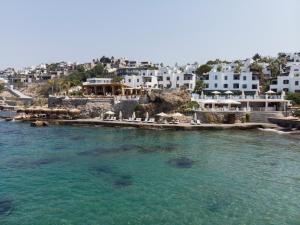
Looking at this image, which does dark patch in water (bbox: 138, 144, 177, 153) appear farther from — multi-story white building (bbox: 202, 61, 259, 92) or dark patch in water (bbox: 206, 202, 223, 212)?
multi-story white building (bbox: 202, 61, 259, 92)

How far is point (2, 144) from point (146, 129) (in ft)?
67.8

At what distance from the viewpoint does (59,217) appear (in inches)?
697

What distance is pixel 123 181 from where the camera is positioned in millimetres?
24047

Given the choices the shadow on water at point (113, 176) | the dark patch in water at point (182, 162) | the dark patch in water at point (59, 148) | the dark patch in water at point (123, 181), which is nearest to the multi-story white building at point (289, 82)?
the dark patch in water at point (182, 162)

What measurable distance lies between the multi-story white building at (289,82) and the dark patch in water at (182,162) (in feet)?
168

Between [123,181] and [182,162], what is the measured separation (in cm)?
763

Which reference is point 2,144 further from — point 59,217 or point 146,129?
point 59,217

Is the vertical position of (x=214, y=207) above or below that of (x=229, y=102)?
below

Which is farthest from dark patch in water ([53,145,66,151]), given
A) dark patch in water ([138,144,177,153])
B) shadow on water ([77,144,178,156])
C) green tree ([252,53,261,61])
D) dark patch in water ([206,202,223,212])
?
green tree ([252,53,261,61])

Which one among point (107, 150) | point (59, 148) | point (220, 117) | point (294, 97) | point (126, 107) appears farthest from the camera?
point (294, 97)

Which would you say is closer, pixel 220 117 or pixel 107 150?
pixel 107 150

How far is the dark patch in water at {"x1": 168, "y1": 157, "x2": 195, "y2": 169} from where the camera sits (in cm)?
2881

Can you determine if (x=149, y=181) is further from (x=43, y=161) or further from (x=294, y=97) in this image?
(x=294, y=97)

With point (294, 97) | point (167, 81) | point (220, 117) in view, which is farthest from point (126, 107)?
A: point (294, 97)
